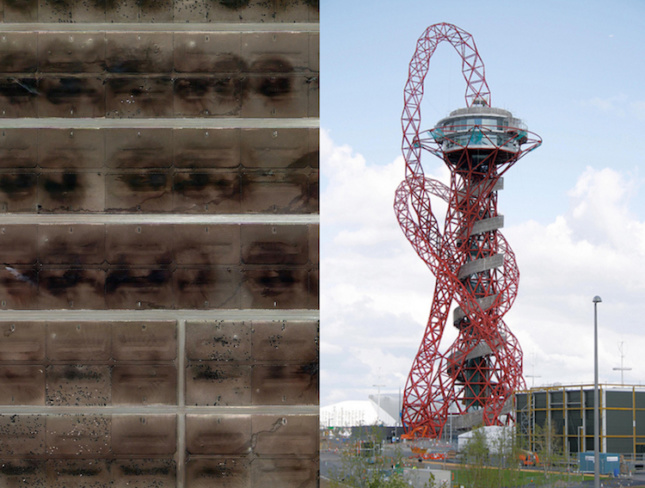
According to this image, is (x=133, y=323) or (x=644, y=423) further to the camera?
(x=644, y=423)

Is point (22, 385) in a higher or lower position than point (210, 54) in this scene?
lower

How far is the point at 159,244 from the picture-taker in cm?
985

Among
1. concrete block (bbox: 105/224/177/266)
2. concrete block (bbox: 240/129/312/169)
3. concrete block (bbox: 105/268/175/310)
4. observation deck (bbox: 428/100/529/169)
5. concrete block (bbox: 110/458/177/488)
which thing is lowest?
concrete block (bbox: 110/458/177/488)

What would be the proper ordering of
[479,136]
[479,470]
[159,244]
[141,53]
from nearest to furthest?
1. [159,244]
2. [141,53]
3. [479,470]
4. [479,136]

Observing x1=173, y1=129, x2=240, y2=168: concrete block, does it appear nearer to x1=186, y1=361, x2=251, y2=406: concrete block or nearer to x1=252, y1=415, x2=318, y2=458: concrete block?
x1=186, y1=361, x2=251, y2=406: concrete block

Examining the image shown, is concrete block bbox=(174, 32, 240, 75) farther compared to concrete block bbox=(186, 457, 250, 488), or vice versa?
concrete block bbox=(174, 32, 240, 75)

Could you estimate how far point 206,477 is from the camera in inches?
379

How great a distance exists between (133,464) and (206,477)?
0.82m

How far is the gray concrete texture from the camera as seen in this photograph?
31.6 ft

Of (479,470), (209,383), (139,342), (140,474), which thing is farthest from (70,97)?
(479,470)

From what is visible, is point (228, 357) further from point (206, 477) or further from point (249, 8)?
point (249, 8)

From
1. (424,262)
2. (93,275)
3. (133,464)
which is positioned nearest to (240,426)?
(133,464)

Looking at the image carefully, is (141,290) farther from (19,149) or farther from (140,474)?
(19,149)

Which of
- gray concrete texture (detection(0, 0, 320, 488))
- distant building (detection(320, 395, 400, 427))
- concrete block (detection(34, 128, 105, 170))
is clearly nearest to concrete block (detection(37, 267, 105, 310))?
gray concrete texture (detection(0, 0, 320, 488))
